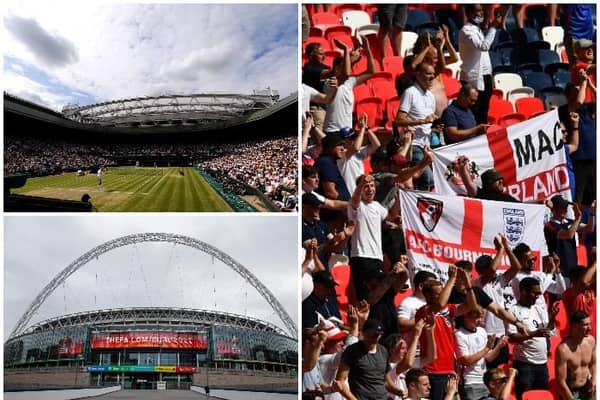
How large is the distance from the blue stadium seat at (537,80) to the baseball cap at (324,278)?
2379 mm

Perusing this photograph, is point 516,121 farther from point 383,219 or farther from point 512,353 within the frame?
point 512,353

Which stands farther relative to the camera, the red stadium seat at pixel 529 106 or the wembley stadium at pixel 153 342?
the red stadium seat at pixel 529 106

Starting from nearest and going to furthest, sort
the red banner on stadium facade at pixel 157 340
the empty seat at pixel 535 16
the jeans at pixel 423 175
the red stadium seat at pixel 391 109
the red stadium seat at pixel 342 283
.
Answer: the red stadium seat at pixel 342 283, the jeans at pixel 423 175, the red stadium seat at pixel 391 109, the red banner on stadium facade at pixel 157 340, the empty seat at pixel 535 16

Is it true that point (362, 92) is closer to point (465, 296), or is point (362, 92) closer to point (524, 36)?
point (524, 36)

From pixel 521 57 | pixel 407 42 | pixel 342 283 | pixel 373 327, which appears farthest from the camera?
pixel 521 57

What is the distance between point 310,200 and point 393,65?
138 cm

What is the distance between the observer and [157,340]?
227 inches

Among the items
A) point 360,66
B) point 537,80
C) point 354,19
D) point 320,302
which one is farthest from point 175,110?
point 537,80

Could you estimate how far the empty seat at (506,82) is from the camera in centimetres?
559

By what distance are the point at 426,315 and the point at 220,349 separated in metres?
1.73

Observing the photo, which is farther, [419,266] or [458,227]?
[458,227]

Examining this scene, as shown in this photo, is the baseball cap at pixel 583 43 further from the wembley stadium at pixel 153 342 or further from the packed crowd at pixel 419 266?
the wembley stadium at pixel 153 342

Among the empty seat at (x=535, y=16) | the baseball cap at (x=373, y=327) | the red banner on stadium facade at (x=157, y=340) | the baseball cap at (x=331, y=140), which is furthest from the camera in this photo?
the empty seat at (x=535, y=16)

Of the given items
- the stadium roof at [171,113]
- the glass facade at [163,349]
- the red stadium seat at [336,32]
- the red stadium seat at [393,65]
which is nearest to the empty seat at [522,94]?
the red stadium seat at [393,65]
